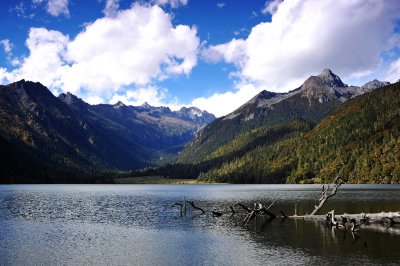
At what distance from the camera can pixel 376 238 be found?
211ft

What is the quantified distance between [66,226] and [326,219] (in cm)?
5223

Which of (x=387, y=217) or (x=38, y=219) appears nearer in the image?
(x=387, y=217)

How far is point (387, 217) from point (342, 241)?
20385 millimetres

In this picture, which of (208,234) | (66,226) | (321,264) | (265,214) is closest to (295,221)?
(265,214)

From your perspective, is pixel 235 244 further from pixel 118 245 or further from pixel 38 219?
pixel 38 219

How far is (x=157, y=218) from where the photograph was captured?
3848 inches

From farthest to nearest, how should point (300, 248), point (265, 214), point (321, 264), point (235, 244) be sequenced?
point (265, 214), point (235, 244), point (300, 248), point (321, 264)

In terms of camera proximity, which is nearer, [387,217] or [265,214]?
[387,217]

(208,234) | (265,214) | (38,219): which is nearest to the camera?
(208,234)

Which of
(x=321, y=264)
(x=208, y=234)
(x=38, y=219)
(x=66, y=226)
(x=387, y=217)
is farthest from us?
(x=38, y=219)

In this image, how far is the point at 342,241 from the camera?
62.7 metres

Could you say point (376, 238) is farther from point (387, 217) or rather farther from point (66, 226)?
point (66, 226)

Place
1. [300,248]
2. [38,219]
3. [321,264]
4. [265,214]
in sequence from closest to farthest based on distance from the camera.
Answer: [321,264] → [300,248] → [38,219] → [265,214]

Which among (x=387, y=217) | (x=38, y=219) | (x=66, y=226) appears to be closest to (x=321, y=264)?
(x=387, y=217)
